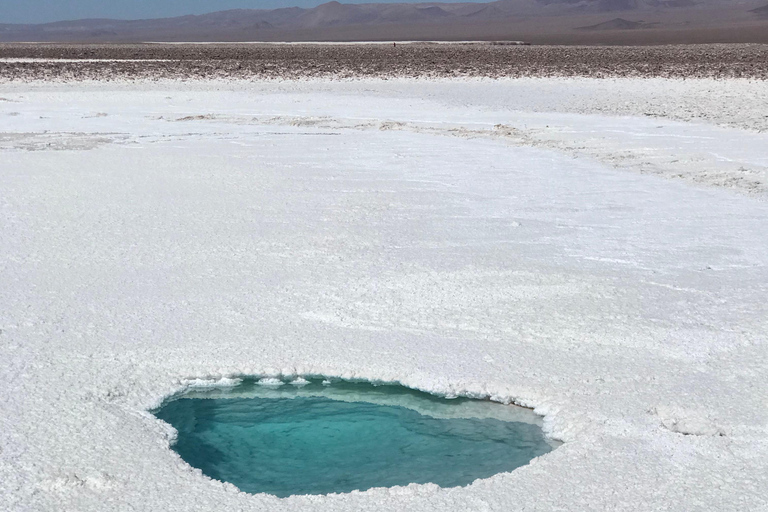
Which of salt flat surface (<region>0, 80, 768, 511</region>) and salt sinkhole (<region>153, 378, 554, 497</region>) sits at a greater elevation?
salt flat surface (<region>0, 80, 768, 511</region>)

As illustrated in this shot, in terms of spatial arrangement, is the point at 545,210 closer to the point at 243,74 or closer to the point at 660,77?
the point at 660,77

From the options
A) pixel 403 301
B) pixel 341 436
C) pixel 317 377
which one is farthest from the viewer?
pixel 403 301

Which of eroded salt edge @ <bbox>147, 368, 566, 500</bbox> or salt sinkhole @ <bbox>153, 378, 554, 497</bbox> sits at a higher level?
eroded salt edge @ <bbox>147, 368, 566, 500</bbox>

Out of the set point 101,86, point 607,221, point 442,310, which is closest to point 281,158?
point 607,221

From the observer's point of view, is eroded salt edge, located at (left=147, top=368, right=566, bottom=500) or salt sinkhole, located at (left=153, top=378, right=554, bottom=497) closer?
salt sinkhole, located at (left=153, top=378, right=554, bottom=497)

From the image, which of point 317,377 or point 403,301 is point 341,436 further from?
point 403,301

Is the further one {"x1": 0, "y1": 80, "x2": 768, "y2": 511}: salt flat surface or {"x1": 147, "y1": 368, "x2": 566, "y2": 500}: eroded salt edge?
{"x1": 147, "y1": 368, "x2": 566, "y2": 500}: eroded salt edge

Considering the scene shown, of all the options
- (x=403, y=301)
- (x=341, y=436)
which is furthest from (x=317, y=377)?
(x=403, y=301)
